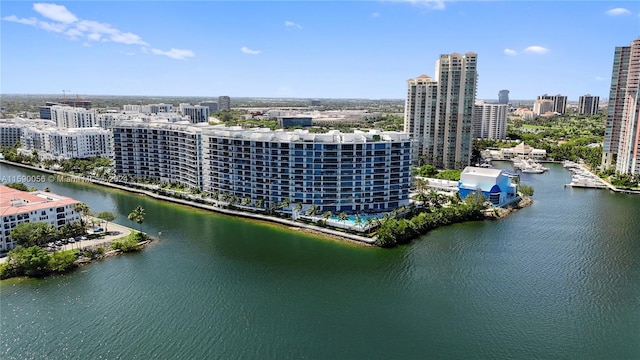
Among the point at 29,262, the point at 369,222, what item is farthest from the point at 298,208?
the point at 29,262

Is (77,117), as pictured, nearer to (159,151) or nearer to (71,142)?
(71,142)

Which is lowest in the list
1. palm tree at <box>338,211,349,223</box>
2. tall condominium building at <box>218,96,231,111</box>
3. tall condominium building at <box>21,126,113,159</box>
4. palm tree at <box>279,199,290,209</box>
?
palm tree at <box>338,211,349,223</box>

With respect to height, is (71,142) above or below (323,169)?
below

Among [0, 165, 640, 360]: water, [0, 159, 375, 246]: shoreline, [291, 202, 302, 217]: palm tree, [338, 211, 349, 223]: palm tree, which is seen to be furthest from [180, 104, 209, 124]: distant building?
[338, 211, 349, 223]: palm tree

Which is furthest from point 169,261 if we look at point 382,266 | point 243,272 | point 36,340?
point 382,266

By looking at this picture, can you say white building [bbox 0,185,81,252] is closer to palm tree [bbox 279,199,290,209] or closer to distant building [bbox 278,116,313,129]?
palm tree [bbox 279,199,290,209]

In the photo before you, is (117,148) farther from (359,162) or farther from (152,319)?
(152,319)
